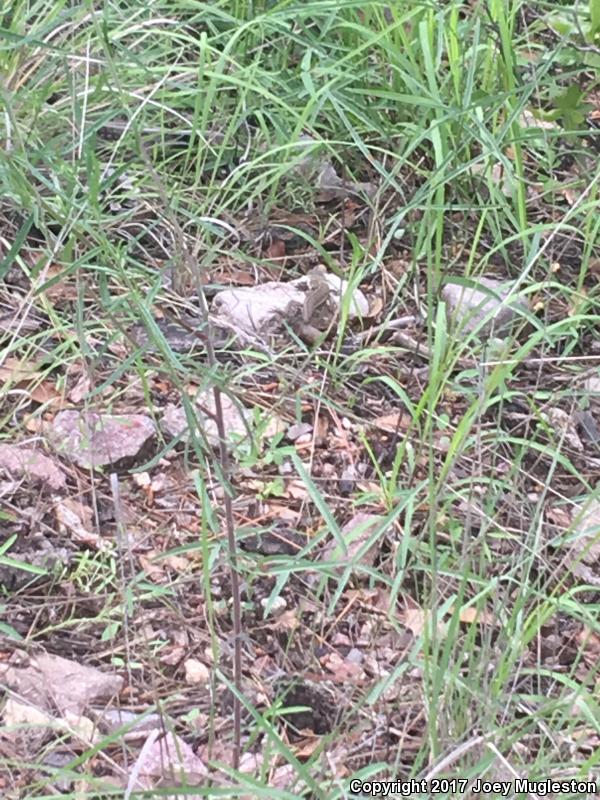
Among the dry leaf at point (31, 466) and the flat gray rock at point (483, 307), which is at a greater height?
the dry leaf at point (31, 466)

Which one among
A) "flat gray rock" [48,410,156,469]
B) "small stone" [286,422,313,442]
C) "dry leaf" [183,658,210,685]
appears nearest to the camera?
"dry leaf" [183,658,210,685]

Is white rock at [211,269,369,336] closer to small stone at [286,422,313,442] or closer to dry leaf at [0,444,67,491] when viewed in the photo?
small stone at [286,422,313,442]

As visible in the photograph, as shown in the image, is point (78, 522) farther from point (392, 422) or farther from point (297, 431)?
point (392, 422)

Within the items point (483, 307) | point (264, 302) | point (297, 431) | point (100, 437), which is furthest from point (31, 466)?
point (483, 307)

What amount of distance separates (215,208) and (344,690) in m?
1.22

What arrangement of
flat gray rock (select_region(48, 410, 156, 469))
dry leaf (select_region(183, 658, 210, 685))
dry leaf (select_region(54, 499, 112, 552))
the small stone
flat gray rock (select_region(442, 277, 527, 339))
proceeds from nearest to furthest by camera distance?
dry leaf (select_region(183, 658, 210, 685)), dry leaf (select_region(54, 499, 112, 552)), flat gray rock (select_region(48, 410, 156, 469)), the small stone, flat gray rock (select_region(442, 277, 527, 339))

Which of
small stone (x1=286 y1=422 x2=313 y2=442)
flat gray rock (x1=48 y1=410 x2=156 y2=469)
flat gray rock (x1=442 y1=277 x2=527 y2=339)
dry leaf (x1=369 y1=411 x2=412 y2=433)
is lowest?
dry leaf (x1=369 y1=411 x2=412 y2=433)

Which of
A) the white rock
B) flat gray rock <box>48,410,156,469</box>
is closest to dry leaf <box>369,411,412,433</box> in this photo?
the white rock

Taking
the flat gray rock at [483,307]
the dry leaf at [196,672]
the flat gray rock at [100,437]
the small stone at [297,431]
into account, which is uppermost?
the flat gray rock at [100,437]

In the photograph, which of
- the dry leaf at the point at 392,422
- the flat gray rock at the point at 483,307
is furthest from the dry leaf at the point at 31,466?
the flat gray rock at the point at 483,307

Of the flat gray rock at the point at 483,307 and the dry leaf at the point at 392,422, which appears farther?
the flat gray rock at the point at 483,307

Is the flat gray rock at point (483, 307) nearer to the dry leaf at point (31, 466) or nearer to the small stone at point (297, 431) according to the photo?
the small stone at point (297, 431)

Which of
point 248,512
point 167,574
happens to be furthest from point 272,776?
point 248,512

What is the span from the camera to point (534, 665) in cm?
169
